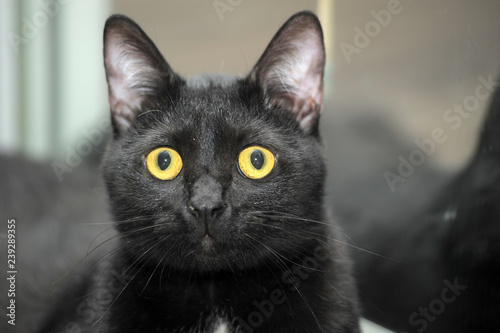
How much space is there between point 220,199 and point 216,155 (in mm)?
133

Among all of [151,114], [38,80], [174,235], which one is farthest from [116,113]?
[38,80]

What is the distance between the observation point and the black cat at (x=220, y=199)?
1214mm

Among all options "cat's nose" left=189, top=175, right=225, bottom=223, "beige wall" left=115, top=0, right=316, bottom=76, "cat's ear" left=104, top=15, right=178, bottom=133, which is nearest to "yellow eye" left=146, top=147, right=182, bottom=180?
"cat's nose" left=189, top=175, right=225, bottom=223

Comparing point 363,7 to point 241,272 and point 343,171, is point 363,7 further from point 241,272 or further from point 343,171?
point 241,272

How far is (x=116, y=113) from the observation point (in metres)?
1.45

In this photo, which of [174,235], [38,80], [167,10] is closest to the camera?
[174,235]

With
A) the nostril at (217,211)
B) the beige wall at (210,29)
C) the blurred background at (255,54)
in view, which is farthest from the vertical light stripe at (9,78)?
the nostril at (217,211)

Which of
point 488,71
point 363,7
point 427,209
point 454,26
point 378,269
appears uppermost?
point 363,7

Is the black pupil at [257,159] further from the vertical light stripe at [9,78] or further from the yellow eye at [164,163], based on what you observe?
the vertical light stripe at [9,78]

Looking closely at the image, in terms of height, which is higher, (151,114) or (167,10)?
(167,10)

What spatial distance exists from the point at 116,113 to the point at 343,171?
1009 millimetres

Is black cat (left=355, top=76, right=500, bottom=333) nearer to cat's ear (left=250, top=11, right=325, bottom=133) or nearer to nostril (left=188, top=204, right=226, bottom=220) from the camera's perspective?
cat's ear (left=250, top=11, right=325, bottom=133)

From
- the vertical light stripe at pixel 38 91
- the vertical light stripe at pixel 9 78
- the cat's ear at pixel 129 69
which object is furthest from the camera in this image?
the vertical light stripe at pixel 38 91

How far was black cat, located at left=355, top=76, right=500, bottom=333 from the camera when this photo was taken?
1371mm
